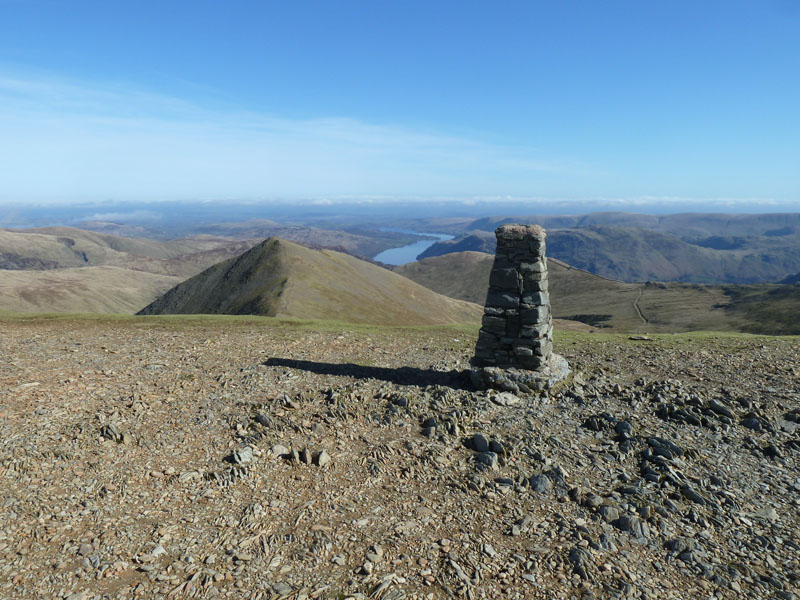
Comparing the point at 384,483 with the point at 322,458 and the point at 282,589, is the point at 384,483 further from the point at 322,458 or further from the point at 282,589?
the point at 282,589

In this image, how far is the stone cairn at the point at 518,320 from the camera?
852 inches

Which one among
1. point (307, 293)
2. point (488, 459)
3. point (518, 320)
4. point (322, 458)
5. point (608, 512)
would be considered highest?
point (518, 320)

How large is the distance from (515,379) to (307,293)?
78.0 metres

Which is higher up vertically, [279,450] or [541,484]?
[279,450]

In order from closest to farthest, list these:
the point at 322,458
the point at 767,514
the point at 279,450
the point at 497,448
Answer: the point at 767,514, the point at 322,458, the point at 279,450, the point at 497,448

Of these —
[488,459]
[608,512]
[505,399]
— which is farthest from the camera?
[505,399]

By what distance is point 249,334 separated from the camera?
1405 inches

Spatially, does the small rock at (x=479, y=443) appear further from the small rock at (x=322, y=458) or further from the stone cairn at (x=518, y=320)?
the small rock at (x=322, y=458)

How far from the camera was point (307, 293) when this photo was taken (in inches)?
3757

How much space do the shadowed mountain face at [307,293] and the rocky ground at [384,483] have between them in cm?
5690

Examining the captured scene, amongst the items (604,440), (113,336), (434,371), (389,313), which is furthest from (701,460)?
(389,313)

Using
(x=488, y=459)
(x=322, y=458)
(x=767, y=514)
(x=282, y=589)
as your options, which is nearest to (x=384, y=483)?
(x=322, y=458)

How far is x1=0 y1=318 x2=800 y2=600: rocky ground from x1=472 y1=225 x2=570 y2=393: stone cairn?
108 centimetres

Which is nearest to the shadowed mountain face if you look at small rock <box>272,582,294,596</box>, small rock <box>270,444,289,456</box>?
small rock <box>270,444,289,456</box>
